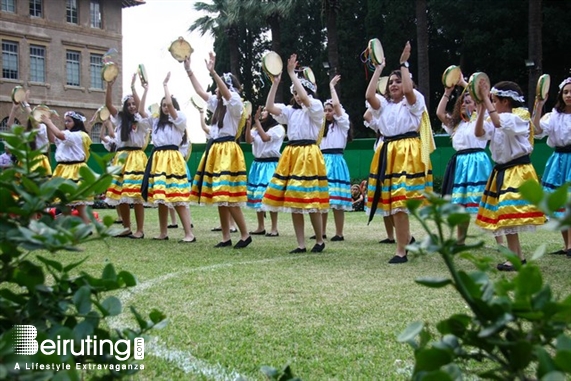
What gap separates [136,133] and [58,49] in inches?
1039

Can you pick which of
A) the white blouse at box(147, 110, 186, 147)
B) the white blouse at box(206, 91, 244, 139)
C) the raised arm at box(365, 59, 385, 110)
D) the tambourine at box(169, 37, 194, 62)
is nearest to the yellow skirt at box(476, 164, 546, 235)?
the raised arm at box(365, 59, 385, 110)

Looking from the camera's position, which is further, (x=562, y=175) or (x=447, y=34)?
(x=447, y=34)

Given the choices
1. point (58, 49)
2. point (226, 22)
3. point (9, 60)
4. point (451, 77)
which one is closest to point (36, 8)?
point (58, 49)

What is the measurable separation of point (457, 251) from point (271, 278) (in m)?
4.12

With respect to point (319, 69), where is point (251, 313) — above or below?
below

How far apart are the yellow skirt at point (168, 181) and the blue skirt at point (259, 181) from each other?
1.83 meters

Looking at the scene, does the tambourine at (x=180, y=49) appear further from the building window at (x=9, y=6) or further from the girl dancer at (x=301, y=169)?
the building window at (x=9, y=6)

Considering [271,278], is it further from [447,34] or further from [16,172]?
[447,34]

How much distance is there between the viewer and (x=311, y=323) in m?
3.75

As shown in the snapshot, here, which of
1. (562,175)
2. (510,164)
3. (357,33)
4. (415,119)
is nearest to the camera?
(510,164)

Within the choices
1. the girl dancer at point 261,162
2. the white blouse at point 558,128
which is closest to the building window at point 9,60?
the girl dancer at point 261,162

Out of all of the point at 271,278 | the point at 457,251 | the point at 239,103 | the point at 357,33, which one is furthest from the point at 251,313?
the point at 357,33

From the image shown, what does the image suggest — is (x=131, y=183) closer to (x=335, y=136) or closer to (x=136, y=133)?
(x=136, y=133)

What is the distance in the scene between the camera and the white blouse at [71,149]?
950cm
